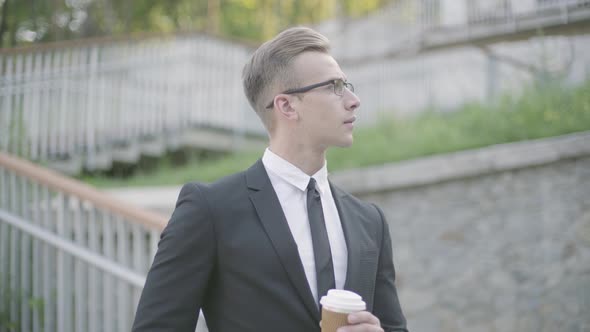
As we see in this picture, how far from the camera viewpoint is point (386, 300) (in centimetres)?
201

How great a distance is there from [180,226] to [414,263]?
458cm

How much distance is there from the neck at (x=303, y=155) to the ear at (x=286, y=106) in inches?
3.7

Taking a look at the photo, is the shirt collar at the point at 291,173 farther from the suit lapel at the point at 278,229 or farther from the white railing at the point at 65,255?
the white railing at the point at 65,255

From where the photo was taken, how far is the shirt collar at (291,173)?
1.94m

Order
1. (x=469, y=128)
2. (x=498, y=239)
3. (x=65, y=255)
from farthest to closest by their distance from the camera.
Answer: (x=469, y=128) → (x=498, y=239) → (x=65, y=255)

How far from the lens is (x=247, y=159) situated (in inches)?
353

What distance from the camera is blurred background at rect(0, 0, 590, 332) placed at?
429 cm

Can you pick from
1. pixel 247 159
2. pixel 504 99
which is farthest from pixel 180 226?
pixel 247 159

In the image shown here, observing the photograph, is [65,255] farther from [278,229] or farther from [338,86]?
[338,86]

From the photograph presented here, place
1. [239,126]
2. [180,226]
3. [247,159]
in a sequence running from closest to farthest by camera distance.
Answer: [180,226], [247,159], [239,126]

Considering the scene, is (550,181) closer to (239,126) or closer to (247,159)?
(247,159)

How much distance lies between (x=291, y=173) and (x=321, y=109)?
0.79 ft

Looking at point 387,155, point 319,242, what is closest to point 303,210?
point 319,242

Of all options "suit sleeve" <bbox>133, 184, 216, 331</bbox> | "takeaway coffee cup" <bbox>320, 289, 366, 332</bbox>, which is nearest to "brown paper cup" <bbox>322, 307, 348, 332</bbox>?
"takeaway coffee cup" <bbox>320, 289, 366, 332</bbox>
